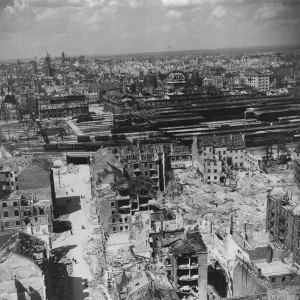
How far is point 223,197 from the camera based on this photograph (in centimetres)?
2080

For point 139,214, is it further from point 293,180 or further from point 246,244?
point 293,180

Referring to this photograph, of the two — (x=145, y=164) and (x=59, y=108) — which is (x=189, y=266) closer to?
(x=145, y=164)

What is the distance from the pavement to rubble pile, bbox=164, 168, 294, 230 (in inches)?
163

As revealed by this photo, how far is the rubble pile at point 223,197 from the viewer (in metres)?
18.4

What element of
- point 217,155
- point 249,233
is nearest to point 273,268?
point 249,233

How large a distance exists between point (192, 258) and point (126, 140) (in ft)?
68.5

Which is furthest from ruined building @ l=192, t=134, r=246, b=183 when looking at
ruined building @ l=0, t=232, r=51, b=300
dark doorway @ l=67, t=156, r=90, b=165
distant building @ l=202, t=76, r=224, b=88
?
distant building @ l=202, t=76, r=224, b=88

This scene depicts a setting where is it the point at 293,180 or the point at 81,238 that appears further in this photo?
the point at 293,180

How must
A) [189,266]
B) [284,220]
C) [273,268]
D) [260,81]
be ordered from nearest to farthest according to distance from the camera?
[273,268], [189,266], [284,220], [260,81]

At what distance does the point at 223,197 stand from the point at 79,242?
8077mm

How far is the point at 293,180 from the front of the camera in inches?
873

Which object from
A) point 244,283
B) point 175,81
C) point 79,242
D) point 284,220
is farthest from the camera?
point 175,81

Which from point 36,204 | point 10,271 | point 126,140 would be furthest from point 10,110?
point 10,271

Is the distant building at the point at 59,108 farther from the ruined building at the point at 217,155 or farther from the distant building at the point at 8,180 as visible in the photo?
the distant building at the point at 8,180
